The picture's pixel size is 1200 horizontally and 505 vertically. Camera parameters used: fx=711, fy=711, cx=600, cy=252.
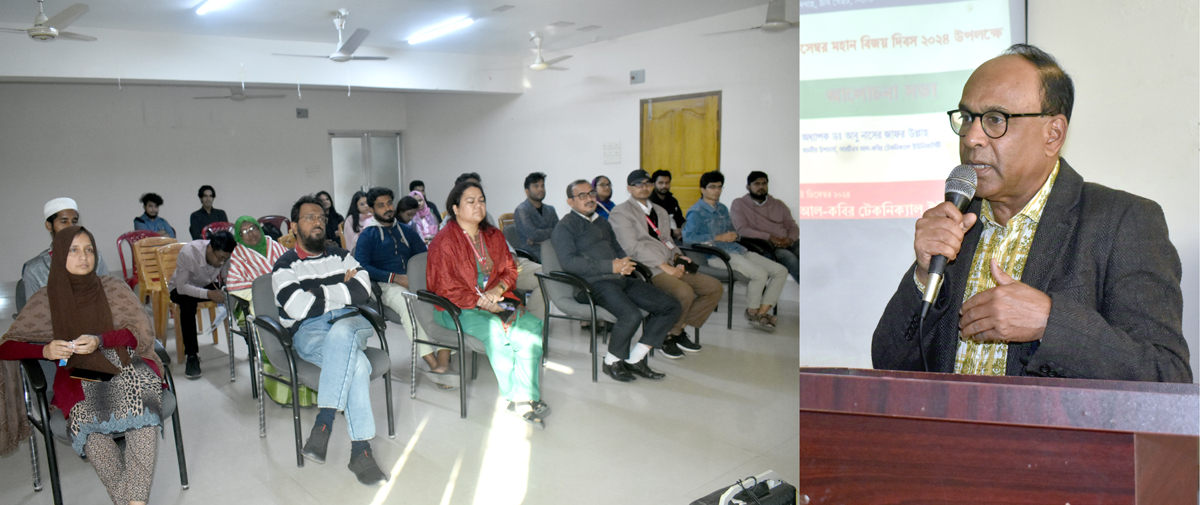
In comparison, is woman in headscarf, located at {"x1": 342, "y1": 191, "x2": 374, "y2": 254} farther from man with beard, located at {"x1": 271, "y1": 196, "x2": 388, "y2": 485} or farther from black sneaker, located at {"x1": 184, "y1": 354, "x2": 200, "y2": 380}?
man with beard, located at {"x1": 271, "y1": 196, "x2": 388, "y2": 485}

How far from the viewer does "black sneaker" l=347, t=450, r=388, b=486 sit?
263 cm

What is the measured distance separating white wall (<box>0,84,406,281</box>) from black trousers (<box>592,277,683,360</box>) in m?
7.84

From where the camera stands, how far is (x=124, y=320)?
258cm

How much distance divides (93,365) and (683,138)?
567cm

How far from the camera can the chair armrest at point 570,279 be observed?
3887mm

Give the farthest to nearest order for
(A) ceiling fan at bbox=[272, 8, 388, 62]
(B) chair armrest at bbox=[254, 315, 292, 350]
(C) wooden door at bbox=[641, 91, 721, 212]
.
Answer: (C) wooden door at bbox=[641, 91, 721, 212]
(A) ceiling fan at bbox=[272, 8, 388, 62]
(B) chair armrest at bbox=[254, 315, 292, 350]

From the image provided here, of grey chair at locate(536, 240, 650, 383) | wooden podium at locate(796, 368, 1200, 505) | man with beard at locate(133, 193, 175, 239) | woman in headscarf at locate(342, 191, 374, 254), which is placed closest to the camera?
wooden podium at locate(796, 368, 1200, 505)

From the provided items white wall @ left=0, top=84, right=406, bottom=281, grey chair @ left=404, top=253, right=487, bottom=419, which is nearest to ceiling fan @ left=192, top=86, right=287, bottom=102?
white wall @ left=0, top=84, right=406, bottom=281

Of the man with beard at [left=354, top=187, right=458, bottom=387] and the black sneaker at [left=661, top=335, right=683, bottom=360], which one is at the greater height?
the man with beard at [left=354, top=187, right=458, bottom=387]

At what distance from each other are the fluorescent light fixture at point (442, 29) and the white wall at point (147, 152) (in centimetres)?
352

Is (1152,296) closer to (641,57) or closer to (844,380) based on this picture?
(844,380)

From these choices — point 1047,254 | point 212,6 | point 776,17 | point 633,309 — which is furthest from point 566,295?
point 212,6

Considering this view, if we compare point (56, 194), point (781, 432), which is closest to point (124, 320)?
point (781, 432)

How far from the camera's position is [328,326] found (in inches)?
117
